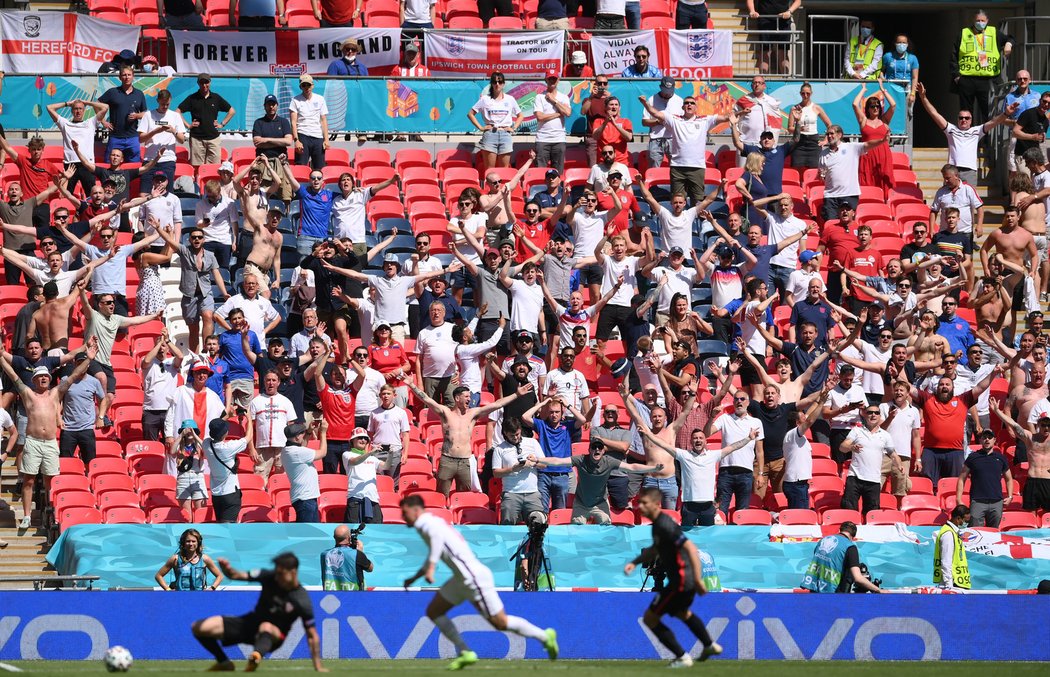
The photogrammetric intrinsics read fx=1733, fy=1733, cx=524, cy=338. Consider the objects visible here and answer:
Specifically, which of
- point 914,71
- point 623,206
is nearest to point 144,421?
point 623,206

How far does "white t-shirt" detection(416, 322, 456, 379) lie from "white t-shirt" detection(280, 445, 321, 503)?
2.61m

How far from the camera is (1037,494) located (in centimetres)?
2112

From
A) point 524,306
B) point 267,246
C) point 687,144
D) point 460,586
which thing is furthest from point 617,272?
point 460,586

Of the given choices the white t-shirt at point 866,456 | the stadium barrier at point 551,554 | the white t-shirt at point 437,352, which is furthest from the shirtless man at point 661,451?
the white t-shirt at point 437,352

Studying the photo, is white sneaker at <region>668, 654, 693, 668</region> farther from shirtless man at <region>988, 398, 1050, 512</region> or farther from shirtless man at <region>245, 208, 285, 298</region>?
shirtless man at <region>245, 208, 285, 298</region>

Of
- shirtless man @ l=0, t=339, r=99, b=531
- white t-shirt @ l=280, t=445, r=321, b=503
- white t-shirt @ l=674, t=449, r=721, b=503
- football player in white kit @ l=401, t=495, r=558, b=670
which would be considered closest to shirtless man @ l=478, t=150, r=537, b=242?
white t-shirt @ l=674, t=449, r=721, b=503

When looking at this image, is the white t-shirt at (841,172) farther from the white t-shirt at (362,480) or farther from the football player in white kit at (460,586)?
the football player in white kit at (460,586)

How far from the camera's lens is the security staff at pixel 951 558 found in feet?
62.0

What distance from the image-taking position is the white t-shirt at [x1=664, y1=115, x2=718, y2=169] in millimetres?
24594

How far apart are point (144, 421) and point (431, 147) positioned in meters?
7.50

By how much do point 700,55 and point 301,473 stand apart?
436 inches

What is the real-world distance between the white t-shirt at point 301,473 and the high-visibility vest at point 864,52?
518 inches

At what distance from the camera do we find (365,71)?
2667 centimetres

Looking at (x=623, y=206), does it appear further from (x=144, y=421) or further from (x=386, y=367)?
(x=144, y=421)
